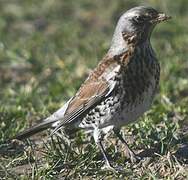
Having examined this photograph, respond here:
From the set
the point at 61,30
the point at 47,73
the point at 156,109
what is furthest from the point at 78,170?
the point at 61,30

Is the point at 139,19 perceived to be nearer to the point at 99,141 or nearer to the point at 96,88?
the point at 96,88

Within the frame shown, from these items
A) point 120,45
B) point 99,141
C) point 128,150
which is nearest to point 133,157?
point 128,150

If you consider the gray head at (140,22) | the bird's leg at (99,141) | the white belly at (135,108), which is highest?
the gray head at (140,22)

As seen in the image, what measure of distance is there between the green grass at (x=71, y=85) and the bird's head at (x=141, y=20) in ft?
3.08

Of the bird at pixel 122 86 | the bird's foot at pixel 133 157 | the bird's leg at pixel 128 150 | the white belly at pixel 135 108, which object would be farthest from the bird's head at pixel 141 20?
the bird's foot at pixel 133 157

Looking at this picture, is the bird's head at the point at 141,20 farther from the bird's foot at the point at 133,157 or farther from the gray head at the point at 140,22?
the bird's foot at the point at 133,157

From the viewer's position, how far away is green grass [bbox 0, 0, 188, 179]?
6578 millimetres

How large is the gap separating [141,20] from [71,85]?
242 cm

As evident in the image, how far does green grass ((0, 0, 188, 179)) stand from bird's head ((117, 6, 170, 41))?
938 mm

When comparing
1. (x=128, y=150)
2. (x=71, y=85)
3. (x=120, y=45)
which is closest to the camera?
(x=128, y=150)

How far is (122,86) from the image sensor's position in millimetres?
6656

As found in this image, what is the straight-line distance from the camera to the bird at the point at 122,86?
668 cm

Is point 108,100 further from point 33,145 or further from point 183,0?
point 183,0

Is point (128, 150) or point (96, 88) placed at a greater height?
point (96, 88)
